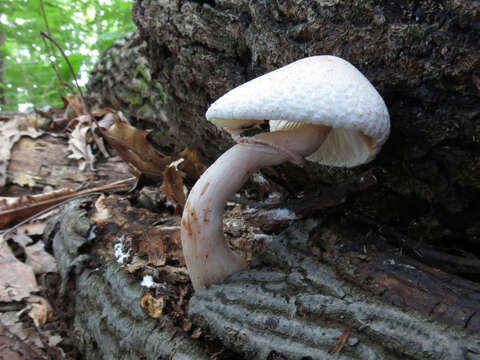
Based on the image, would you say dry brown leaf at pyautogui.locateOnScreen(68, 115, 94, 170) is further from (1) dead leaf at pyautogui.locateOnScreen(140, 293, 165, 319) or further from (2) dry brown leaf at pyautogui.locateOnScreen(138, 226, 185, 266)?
(1) dead leaf at pyautogui.locateOnScreen(140, 293, 165, 319)

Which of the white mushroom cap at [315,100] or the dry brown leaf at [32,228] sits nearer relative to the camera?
the white mushroom cap at [315,100]

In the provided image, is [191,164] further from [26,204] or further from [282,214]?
[26,204]

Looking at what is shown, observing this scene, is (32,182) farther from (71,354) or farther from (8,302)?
(71,354)

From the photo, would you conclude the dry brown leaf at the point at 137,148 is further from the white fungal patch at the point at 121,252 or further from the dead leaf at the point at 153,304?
the dead leaf at the point at 153,304

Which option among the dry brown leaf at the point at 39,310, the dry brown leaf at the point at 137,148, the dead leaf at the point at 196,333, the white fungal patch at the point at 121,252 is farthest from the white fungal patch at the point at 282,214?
the dry brown leaf at the point at 39,310

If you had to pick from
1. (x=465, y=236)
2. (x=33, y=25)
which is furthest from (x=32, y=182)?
(x=33, y=25)

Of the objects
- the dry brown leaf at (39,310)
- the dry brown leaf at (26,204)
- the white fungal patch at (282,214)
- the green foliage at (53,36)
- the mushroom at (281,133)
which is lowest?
the dry brown leaf at (39,310)
